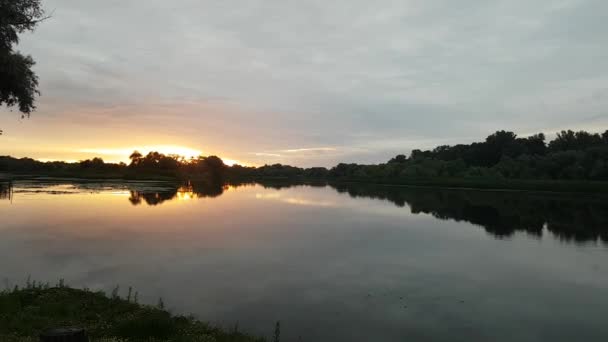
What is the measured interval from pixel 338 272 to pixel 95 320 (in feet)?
32.9

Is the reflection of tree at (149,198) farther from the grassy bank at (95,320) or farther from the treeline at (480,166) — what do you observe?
the treeline at (480,166)

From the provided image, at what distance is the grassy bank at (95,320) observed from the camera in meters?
8.48

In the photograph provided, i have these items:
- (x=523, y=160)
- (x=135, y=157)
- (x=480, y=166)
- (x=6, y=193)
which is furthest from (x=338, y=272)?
(x=135, y=157)

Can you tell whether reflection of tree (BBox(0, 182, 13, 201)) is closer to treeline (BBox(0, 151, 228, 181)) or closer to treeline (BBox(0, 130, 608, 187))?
treeline (BBox(0, 130, 608, 187))

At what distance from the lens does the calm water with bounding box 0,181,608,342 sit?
1179 centimetres

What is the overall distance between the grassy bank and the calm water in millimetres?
1666

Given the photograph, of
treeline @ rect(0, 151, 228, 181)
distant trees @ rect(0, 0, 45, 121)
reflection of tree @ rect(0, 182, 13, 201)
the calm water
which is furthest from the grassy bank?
treeline @ rect(0, 151, 228, 181)

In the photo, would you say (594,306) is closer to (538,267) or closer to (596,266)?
(538,267)

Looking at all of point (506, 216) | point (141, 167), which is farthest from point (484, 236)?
point (141, 167)

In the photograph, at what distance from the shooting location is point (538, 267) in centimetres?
1983

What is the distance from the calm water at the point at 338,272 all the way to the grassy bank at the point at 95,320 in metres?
1.67

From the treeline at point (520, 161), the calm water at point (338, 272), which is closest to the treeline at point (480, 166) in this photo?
the treeline at point (520, 161)

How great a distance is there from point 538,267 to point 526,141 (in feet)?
Result: 448

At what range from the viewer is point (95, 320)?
960cm
